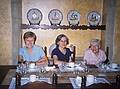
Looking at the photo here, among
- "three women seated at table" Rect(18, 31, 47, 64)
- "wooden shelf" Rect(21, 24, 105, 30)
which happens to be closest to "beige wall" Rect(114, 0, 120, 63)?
"wooden shelf" Rect(21, 24, 105, 30)

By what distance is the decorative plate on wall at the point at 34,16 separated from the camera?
4340 mm

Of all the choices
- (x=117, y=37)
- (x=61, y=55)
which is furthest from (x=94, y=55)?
(x=117, y=37)

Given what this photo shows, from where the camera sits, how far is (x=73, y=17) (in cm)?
438

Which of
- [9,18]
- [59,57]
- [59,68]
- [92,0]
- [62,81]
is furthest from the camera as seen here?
[92,0]

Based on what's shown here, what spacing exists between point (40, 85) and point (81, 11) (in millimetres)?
2699

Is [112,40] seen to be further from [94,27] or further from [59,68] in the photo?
[59,68]

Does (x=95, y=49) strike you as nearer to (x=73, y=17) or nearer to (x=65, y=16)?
(x=73, y=17)

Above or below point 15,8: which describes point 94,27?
below

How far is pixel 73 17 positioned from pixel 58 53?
0.92 meters

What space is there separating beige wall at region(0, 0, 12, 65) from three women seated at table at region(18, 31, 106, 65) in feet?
2.31

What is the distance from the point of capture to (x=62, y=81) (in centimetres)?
265

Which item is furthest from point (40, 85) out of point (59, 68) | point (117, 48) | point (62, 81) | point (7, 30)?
point (117, 48)

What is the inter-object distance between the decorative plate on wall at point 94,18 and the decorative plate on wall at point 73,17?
0.21 meters

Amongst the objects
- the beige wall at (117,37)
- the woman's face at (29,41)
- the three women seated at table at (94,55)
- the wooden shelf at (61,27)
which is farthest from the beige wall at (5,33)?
the beige wall at (117,37)
